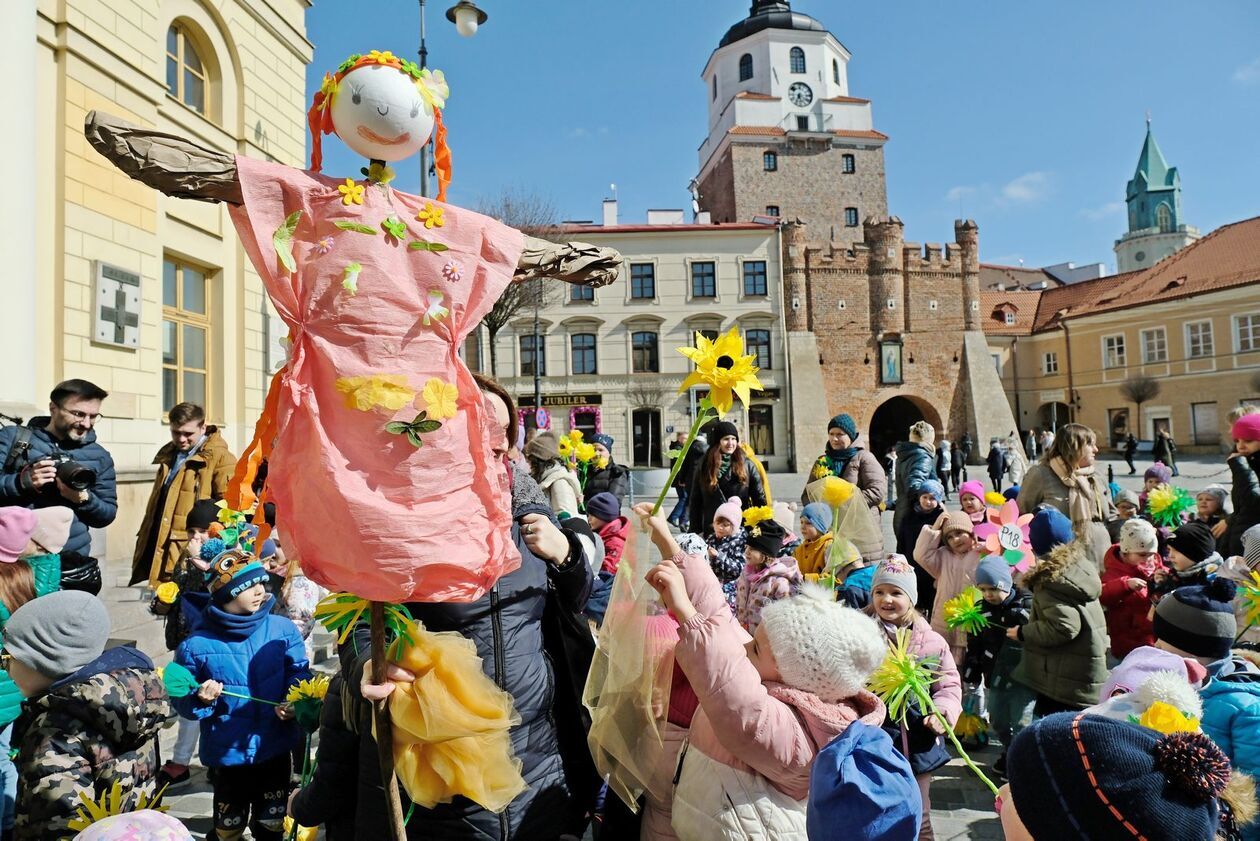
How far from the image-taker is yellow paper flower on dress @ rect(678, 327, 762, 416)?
2084 mm

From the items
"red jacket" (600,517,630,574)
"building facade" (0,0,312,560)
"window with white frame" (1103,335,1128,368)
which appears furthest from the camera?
"window with white frame" (1103,335,1128,368)

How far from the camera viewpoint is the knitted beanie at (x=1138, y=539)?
15.1 ft

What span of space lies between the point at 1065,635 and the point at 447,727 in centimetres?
339

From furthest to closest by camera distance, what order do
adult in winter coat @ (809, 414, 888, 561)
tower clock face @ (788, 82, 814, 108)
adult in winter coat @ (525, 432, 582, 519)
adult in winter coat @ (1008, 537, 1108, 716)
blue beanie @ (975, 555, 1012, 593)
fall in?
tower clock face @ (788, 82, 814, 108) < adult in winter coat @ (809, 414, 888, 561) < adult in winter coat @ (525, 432, 582, 519) < blue beanie @ (975, 555, 1012, 593) < adult in winter coat @ (1008, 537, 1108, 716)

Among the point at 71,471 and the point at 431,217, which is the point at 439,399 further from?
the point at 71,471

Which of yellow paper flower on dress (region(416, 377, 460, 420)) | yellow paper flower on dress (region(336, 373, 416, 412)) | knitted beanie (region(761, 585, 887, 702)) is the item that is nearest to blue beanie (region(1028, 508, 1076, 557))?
knitted beanie (region(761, 585, 887, 702))

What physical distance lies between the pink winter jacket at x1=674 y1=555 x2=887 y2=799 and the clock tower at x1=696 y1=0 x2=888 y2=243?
1472 inches

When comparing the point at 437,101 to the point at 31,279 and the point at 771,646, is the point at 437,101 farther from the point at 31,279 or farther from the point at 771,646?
the point at 31,279

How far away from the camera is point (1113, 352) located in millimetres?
37969

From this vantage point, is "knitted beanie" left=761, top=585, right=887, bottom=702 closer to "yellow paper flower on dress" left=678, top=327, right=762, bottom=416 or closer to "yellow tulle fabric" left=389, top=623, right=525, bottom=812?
"yellow paper flower on dress" left=678, top=327, right=762, bottom=416

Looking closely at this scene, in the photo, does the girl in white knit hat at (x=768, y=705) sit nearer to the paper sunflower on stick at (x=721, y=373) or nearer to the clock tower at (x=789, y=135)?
the paper sunflower on stick at (x=721, y=373)

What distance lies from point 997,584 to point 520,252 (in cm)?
351

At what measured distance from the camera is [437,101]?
207 cm

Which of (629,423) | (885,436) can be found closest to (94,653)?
(629,423)
